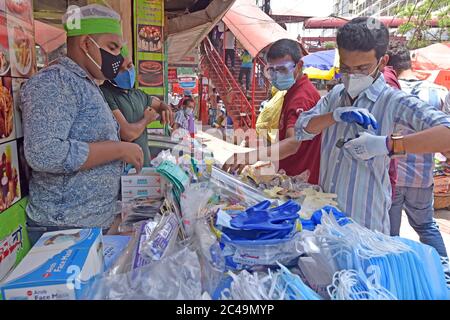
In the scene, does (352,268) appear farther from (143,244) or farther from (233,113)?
(233,113)

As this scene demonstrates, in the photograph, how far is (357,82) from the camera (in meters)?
1.78

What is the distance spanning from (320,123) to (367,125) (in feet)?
1.12

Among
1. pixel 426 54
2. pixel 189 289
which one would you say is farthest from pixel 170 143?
Answer: pixel 426 54

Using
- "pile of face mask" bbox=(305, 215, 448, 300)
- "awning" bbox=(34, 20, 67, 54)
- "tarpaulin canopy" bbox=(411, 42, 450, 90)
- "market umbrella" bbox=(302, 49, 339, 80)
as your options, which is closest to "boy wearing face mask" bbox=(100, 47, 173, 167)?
"awning" bbox=(34, 20, 67, 54)

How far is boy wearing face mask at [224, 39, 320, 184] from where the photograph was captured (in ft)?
7.89

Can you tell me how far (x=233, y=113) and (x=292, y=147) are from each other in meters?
10.9

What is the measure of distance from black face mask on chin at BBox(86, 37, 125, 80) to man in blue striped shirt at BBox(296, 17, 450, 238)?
1043 millimetres

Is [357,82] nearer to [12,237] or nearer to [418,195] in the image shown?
[12,237]

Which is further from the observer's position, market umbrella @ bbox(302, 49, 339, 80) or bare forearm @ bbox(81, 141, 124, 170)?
market umbrella @ bbox(302, 49, 339, 80)

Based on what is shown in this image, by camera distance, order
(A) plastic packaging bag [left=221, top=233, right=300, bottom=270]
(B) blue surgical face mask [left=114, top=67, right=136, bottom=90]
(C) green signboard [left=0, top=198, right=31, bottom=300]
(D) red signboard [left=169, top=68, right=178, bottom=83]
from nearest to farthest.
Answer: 1. (A) plastic packaging bag [left=221, top=233, right=300, bottom=270]
2. (C) green signboard [left=0, top=198, right=31, bottom=300]
3. (B) blue surgical face mask [left=114, top=67, right=136, bottom=90]
4. (D) red signboard [left=169, top=68, right=178, bottom=83]

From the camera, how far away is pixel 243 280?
845mm

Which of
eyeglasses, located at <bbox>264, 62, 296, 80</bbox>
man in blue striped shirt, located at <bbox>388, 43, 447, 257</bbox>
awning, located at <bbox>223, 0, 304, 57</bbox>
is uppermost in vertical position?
awning, located at <bbox>223, 0, 304, 57</bbox>

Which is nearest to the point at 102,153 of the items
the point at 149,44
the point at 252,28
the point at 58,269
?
the point at 58,269

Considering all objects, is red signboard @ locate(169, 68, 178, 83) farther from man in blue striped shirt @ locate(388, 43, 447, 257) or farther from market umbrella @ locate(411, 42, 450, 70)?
man in blue striped shirt @ locate(388, 43, 447, 257)
